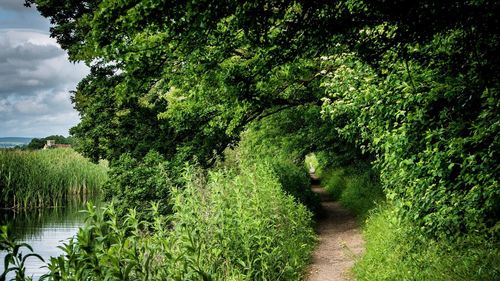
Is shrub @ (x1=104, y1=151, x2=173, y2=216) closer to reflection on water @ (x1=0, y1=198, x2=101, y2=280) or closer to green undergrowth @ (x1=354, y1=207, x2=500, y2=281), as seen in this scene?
reflection on water @ (x1=0, y1=198, x2=101, y2=280)

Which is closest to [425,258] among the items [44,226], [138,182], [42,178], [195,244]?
[195,244]

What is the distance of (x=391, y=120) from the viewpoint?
8.79 meters

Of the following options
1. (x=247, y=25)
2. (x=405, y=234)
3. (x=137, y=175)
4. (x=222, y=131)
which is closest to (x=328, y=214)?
(x=222, y=131)

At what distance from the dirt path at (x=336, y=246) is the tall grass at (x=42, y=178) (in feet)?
44.2

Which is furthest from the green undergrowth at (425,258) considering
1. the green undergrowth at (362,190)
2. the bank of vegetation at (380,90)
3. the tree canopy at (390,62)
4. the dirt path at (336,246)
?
the green undergrowth at (362,190)

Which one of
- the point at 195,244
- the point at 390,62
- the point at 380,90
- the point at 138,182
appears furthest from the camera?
the point at 138,182

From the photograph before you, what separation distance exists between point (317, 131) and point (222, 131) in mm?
3465

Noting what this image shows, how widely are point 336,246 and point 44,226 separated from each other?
13.2 m

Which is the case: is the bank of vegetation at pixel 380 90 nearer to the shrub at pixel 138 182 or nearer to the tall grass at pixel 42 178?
the shrub at pixel 138 182

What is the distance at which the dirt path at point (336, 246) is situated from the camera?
415 inches

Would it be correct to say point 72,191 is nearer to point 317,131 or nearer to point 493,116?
point 317,131

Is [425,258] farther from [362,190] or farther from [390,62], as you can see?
[362,190]

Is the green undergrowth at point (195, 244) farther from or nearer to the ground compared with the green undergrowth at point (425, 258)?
farther from the ground

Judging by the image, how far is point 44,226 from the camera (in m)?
21.3
